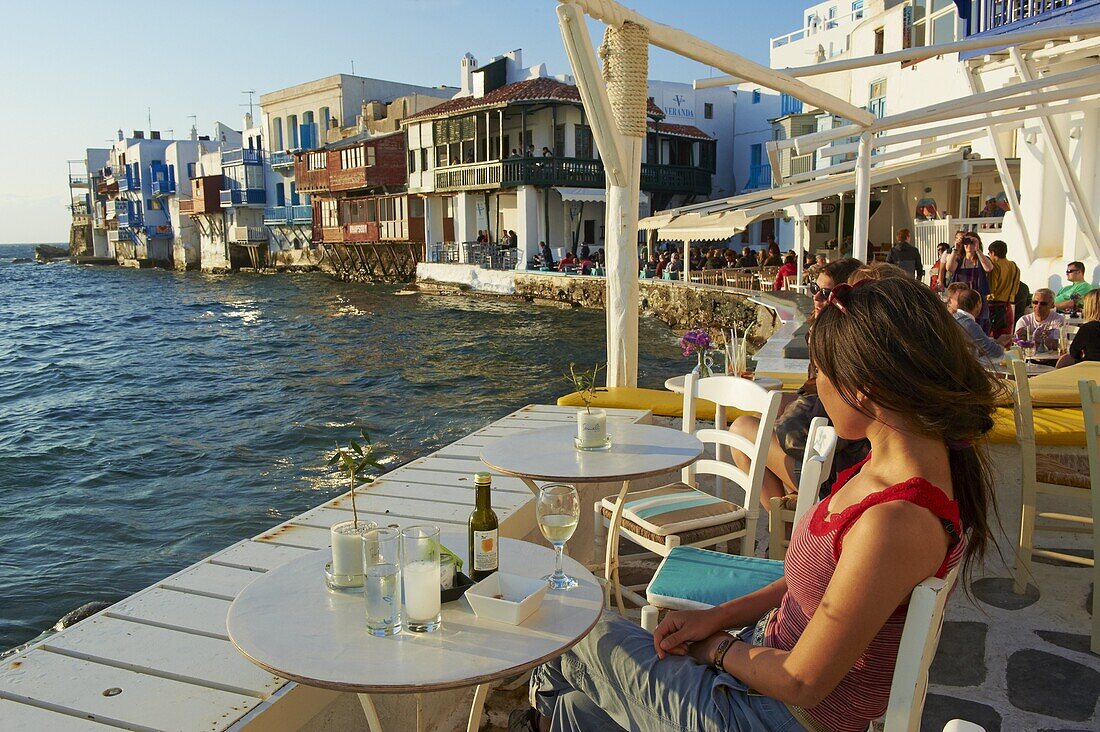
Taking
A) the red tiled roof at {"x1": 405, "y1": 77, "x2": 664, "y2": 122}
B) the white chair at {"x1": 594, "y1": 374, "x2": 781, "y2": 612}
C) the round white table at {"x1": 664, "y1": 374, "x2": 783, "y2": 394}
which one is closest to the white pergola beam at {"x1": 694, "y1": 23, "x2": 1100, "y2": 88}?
the round white table at {"x1": 664, "y1": 374, "x2": 783, "y2": 394}

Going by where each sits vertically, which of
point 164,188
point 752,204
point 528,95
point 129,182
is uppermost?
point 129,182

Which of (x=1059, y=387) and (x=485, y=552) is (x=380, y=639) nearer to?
(x=485, y=552)

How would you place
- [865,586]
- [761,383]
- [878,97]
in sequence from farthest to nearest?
[878,97] → [761,383] → [865,586]

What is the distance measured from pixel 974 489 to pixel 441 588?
40.4 inches

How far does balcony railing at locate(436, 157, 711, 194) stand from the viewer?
95.9 feet

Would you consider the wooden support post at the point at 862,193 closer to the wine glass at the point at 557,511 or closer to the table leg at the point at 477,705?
Result: the wine glass at the point at 557,511

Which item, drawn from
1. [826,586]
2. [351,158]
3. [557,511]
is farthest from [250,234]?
[826,586]

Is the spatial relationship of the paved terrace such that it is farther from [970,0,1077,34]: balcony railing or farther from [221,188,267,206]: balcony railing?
[221,188,267,206]: balcony railing

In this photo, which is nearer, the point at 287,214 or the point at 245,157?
the point at 287,214

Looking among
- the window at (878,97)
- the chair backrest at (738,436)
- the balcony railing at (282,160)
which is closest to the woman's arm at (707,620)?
the chair backrest at (738,436)

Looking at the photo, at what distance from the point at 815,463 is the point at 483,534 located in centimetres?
106

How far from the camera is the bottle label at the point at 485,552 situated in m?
1.74

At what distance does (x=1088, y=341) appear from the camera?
5652 millimetres

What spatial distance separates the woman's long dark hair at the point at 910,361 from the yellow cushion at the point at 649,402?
3095 millimetres
